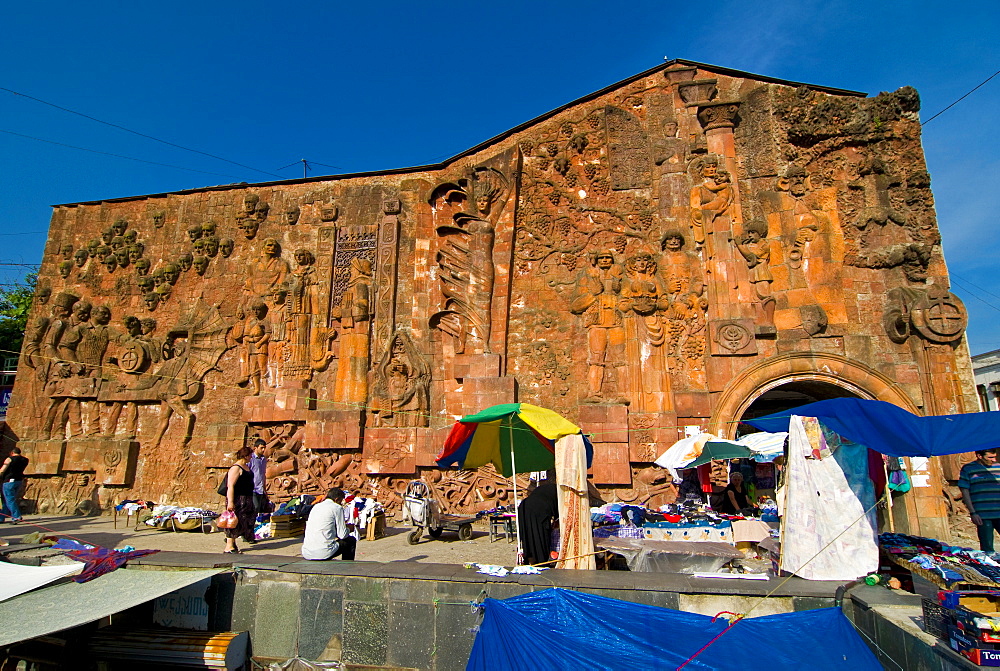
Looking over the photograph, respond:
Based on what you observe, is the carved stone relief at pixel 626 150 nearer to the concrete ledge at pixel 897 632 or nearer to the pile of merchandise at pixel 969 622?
the concrete ledge at pixel 897 632

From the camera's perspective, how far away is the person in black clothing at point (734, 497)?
35.4 ft

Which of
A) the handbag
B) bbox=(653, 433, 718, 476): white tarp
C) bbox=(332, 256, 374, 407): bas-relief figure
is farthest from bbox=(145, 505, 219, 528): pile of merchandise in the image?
bbox=(653, 433, 718, 476): white tarp

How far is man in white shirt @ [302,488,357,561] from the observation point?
259 inches

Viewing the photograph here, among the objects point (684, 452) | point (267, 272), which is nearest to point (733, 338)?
point (684, 452)

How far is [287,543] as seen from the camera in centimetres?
998

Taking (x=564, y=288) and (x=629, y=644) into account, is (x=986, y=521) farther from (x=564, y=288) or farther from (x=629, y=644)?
(x=564, y=288)

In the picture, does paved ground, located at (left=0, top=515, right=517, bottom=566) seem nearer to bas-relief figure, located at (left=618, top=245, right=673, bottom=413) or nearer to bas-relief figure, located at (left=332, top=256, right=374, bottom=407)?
bas-relief figure, located at (left=332, top=256, right=374, bottom=407)

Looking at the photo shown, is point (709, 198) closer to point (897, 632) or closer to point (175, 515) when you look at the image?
point (897, 632)

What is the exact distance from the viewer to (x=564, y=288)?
14031 mm

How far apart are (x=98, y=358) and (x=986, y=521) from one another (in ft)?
60.4

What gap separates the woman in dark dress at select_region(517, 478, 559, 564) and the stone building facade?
566 cm

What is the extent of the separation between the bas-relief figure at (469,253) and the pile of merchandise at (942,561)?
8.71 meters

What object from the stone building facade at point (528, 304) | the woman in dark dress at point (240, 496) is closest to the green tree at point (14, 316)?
the stone building facade at point (528, 304)

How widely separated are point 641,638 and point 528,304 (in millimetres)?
10087
